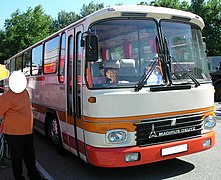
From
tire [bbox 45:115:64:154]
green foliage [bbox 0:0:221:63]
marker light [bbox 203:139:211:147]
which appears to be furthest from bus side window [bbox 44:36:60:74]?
green foliage [bbox 0:0:221:63]

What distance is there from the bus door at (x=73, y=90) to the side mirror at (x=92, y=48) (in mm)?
545

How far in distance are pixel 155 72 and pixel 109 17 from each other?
1.14 m

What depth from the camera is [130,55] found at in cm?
478

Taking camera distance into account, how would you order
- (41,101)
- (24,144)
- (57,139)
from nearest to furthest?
(24,144) < (57,139) < (41,101)

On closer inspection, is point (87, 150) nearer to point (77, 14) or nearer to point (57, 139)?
point (57, 139)

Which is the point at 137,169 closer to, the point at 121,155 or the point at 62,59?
the point at 121,155

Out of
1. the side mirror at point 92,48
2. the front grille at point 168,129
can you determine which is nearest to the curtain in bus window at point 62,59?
the side mirror at point 92,48

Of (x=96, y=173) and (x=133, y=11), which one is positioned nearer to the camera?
(x=133, y=11)

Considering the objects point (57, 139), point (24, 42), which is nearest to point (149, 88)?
point (57, 139)

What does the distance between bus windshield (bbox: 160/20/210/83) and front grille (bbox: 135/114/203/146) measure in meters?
0.66

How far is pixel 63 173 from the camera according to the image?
5.24 meters

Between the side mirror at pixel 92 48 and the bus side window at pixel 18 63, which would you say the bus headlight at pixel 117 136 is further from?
the bus side window at pixel 18 63

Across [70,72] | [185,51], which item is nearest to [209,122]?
[185,51]

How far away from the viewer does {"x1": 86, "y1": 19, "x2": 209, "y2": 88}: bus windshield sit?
4.61m
